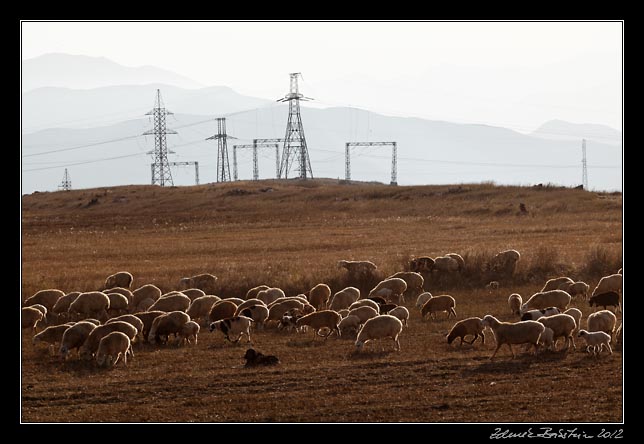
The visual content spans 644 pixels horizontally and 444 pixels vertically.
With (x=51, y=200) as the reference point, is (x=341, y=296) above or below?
below

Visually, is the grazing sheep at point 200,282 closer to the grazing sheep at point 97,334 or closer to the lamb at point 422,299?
the lamb at point 422,299

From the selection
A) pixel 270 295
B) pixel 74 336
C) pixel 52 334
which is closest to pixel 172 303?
pixel 270 295

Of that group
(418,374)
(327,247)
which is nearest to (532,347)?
(418,374)

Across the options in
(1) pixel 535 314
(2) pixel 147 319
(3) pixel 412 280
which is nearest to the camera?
(1) pixel 535 314

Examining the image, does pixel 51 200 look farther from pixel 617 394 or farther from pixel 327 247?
pixel 617 394

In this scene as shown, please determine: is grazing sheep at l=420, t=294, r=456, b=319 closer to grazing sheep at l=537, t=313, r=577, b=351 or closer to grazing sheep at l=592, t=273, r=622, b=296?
grazing sheep at l=592, t=273, r=622, b=296

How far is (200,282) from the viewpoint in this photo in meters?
28.1

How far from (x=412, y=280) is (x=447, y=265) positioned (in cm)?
218

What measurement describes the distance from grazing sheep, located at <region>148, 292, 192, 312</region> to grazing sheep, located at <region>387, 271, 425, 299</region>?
6741 mm

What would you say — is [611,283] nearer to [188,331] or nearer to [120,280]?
[188,331]

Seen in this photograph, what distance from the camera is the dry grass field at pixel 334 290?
14398 mm

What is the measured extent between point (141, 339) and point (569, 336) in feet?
30.5

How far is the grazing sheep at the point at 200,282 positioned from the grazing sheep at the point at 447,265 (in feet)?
23.0

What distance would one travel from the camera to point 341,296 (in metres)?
23.6
